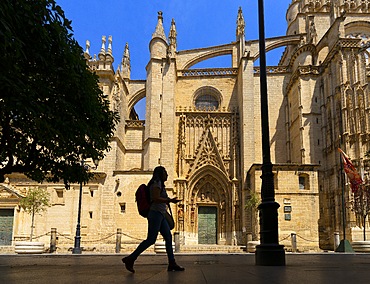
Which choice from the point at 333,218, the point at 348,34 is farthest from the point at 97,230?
the point at 348,34

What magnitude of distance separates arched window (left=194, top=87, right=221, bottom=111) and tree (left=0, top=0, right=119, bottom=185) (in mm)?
21904

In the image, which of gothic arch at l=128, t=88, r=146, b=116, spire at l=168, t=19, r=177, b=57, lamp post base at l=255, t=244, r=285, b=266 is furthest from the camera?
gothic arch at l=128, t=88, r=146, b=116

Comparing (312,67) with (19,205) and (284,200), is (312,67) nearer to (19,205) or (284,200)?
(284,200)

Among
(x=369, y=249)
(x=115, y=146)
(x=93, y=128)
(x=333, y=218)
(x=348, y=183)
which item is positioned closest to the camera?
(x=93, y=128)

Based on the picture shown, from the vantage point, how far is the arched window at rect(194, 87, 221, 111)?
106ft

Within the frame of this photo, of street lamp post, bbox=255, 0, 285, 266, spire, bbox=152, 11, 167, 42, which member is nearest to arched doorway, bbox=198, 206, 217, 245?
spire, bbox=152, 11, 167, 42

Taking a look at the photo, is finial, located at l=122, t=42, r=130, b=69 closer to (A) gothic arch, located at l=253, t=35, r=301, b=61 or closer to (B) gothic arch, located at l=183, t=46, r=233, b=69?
(B) gothic arch, located at l=183, t=46, r=233, b=69

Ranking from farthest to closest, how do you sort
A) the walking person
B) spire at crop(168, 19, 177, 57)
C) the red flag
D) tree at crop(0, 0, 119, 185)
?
spire at crop(168, 19, 177, 57), the red flag, tree at crop(0, 0, 119, 185), the walking person

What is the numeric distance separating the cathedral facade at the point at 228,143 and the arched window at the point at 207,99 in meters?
0.08

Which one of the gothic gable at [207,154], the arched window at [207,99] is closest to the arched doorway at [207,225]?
the gothic gable at [207,154]

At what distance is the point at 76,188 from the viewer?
25281mm

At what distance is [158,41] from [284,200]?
1602cm

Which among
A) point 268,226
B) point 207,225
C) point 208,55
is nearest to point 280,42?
point 208,55

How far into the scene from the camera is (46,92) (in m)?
8.16
